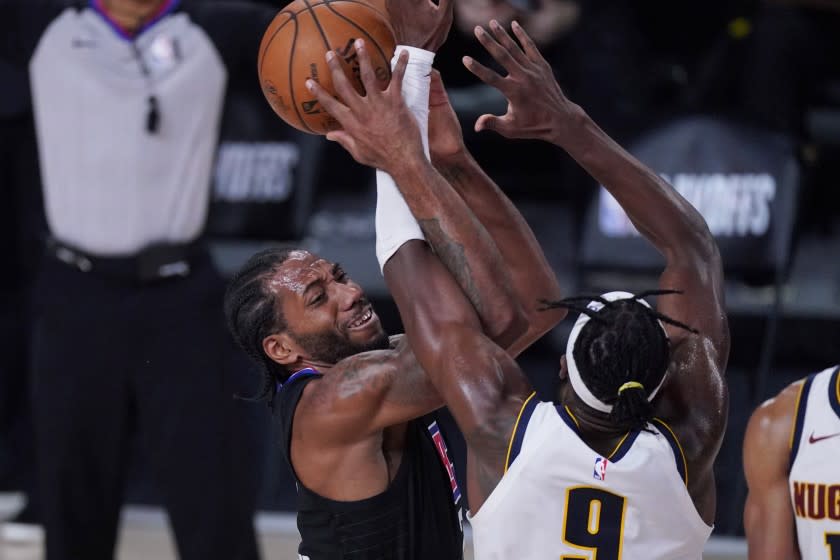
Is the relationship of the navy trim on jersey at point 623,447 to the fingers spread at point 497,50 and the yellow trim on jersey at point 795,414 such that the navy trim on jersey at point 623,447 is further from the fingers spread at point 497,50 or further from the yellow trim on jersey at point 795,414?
the fingers spread at point 497,50

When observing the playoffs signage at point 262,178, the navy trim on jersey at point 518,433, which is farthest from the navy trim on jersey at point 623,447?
the playoffs signage at point 262,178

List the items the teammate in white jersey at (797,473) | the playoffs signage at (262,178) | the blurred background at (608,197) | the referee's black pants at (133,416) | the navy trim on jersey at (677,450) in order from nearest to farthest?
the navy trim on jersey at (677,450), the teammate in white jersey at (797,473), the referee's black pants at (133,416), the blurred background at (608,197), the playoffs signage at (262,178)

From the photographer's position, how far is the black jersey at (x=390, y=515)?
3.45 meters

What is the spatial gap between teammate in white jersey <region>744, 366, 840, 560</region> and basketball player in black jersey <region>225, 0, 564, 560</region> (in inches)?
23.8

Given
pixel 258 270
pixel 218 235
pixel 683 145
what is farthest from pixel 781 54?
pixel 258 270

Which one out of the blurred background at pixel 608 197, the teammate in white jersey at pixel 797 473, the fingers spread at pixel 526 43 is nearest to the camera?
the fingers spread at pixel 526 43

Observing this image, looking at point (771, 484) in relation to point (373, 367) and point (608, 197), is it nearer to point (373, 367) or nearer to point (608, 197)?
point (373, 367)

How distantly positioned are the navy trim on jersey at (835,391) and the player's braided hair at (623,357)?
0.66 m

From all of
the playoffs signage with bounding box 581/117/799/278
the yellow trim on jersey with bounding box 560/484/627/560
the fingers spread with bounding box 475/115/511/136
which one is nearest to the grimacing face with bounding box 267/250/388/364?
the fingers spread with bounding box 475/115/511/136

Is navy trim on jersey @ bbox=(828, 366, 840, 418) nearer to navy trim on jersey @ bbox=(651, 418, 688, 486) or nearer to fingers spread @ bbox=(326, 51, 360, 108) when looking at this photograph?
navy trim on jersey @ bbox=(651, 418, 688, 486)

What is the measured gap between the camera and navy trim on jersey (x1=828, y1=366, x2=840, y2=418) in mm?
3543

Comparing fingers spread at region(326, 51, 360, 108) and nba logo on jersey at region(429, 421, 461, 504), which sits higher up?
fingers spread at region(326, 51, 360, 108)

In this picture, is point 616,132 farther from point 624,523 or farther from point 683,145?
point 624,523

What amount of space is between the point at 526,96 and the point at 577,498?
3.21 ft
